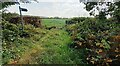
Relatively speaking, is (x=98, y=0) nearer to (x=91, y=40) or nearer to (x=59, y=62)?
(x=91, y=40)

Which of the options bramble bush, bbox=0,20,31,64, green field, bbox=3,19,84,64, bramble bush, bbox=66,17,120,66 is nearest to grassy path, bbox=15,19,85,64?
green field, bbox=3,19,84,64

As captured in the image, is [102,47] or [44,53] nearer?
[102,47]

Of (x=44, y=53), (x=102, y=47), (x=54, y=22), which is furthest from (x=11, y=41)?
(x=54, y=22)

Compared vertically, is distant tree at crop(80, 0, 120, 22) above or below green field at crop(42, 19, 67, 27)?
above

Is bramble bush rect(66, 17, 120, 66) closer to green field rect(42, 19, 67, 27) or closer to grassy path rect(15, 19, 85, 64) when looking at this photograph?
grassy path rect(15, 19, 85, 64)

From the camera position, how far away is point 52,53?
33.7 ft

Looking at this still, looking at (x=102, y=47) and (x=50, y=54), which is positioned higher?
(x=102, y=47)

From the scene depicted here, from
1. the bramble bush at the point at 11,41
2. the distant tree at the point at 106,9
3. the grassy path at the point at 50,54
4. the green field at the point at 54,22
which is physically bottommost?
the green field at the point at 54,22

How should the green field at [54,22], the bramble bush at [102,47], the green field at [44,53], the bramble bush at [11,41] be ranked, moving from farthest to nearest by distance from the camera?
the green field at [54,22], the bramble bush at [11,41], the green field at [44,53], the bramble bush at [102,47]

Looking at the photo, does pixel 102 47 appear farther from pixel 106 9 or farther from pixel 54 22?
pixel 54 22

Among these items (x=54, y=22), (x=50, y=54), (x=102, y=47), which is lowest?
(x=54, y=22)

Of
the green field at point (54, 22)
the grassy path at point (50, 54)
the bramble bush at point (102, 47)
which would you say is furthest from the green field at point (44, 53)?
the green field at point (54, 22)

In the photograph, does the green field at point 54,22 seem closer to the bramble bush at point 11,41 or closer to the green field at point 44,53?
the bramble bush at point 11,41

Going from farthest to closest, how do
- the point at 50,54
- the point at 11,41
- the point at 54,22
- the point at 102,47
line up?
1. the point at 54,22
2. the point at 11,41
3. the point at 50,54
4. the point at 102,47
